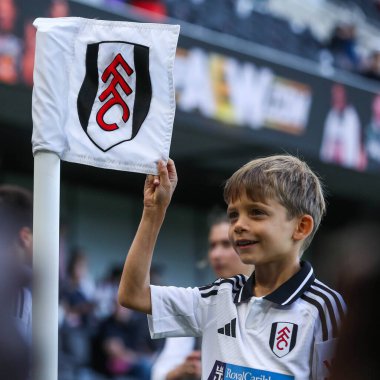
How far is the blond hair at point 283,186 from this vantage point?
339cm

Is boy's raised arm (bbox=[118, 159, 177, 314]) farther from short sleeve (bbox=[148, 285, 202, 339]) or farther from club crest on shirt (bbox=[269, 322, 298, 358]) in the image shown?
club crest on shirt (bbox=[269, 322, 298, 358])

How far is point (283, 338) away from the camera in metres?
3.25

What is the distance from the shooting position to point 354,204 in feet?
60.4

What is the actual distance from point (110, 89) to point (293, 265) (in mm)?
892

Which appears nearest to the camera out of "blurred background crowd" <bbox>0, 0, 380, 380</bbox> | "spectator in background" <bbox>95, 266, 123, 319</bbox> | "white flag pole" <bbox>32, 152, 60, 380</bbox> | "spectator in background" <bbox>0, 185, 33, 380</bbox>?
"spectator in background" <bbox>0, 185, 33, 380</bbox>

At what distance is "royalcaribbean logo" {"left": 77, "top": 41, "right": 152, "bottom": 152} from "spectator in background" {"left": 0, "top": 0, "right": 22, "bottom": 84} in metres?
6.99

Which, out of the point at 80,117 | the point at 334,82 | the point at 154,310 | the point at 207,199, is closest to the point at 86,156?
the point at 80,117

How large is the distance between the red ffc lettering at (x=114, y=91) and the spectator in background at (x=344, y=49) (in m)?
13.7

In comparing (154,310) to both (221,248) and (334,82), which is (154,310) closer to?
(221,248)

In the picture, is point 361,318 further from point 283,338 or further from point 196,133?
point 196,133

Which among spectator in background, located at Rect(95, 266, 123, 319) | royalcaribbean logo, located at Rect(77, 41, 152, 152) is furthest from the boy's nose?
spectator in background, located at Rect(95, 266, 123, 319)

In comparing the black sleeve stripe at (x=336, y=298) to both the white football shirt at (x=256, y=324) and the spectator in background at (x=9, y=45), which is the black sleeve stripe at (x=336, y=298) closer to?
the white football shirt at (x=256, y=324)

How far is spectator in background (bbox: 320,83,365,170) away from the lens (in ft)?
48.4

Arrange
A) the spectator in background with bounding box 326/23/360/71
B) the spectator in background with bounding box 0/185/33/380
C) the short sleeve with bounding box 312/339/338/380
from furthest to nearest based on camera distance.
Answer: the spectator in background with bounding box 326/23/360/71 → the short sleeve with bounding box 312/339/338/380 → the spectator in background with bounding box 0/185/33/380
